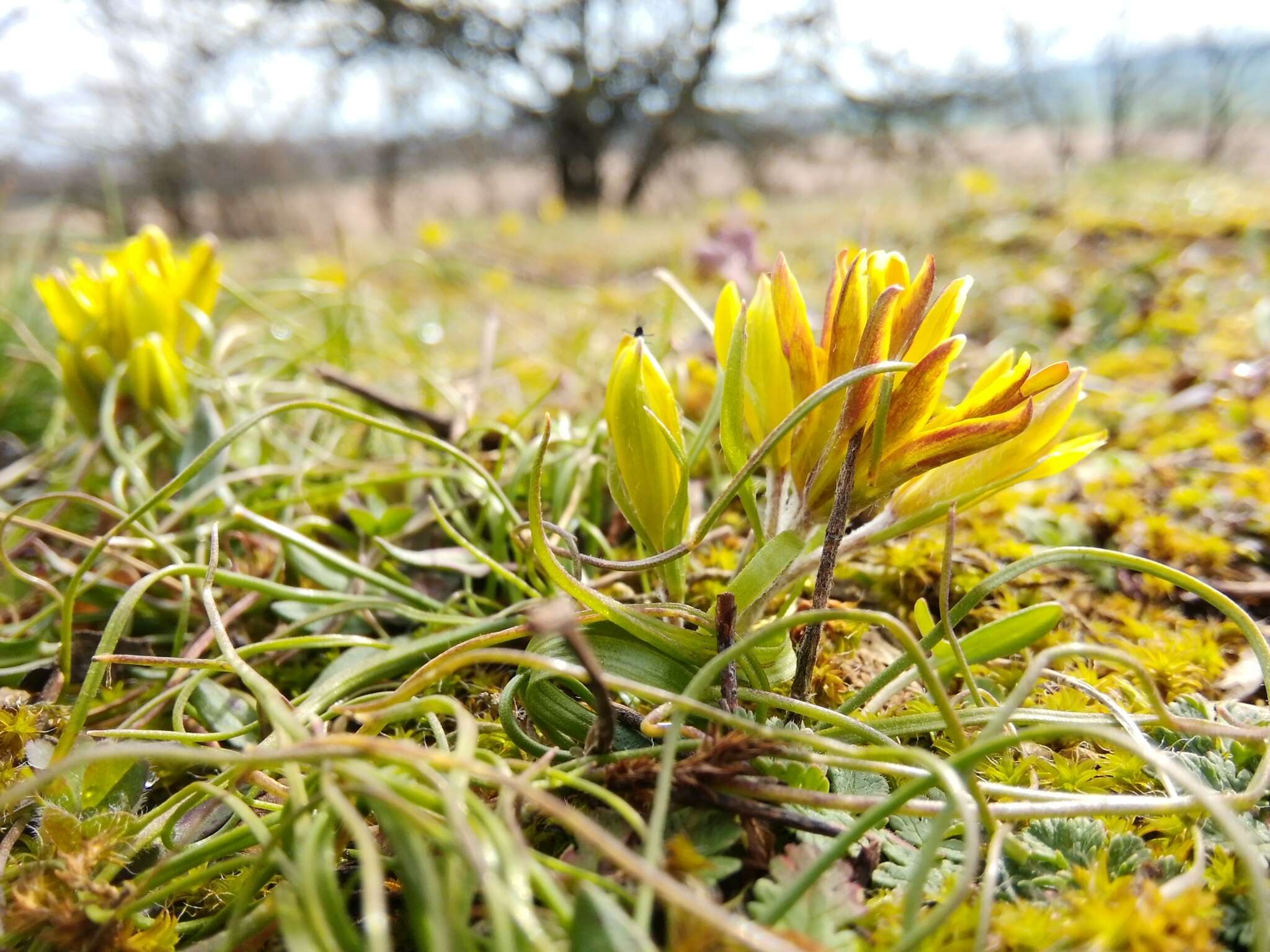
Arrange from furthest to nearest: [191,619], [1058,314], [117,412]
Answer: [1058,314] → [117,412] → [191,619]

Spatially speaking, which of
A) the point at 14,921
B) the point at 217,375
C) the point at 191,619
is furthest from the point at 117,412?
the point at 14,921

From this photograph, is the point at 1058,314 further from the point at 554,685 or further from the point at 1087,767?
the point at 554,685

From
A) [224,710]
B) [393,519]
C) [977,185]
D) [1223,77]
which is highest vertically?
[1223,77]

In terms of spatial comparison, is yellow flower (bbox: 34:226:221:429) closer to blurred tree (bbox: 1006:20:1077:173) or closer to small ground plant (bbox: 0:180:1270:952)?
small ground plant (bbox: 0:180:1270:952)

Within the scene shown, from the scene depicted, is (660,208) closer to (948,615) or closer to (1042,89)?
(1042,89)

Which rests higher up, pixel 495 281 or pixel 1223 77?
pixel 1223 77

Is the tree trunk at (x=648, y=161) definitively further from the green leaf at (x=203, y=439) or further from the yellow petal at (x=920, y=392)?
the yellow petal at (x=920, y=392)

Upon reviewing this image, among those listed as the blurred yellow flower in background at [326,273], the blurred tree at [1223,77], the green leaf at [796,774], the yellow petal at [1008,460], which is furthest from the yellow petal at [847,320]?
the blurred tree at [1223,77]

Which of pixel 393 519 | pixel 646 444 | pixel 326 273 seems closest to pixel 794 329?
pixel 646 444
